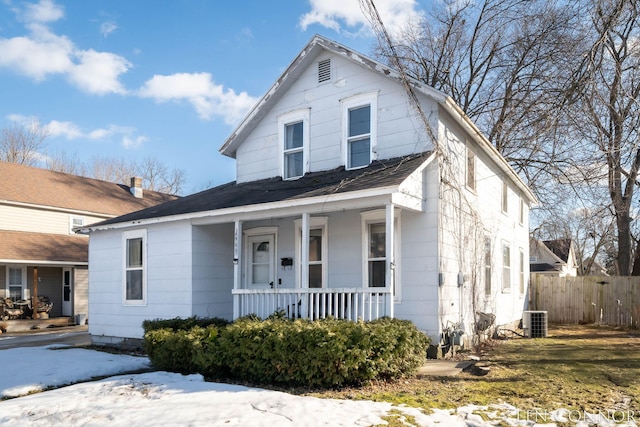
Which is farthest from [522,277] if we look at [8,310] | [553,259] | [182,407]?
[553,259]

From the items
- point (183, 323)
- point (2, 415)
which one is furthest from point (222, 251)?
point (2, 415)

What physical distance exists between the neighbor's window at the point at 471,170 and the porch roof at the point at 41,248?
16103 mm

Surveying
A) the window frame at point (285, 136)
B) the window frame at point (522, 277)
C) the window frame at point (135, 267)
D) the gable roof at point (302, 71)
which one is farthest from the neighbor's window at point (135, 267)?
the window frame at point (522, 277)

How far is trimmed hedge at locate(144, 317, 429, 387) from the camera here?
720 centimetres

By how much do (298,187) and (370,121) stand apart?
2124mm

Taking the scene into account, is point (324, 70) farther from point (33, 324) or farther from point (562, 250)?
point (562, 250)

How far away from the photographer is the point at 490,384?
748cm

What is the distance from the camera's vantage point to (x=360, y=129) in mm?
11094

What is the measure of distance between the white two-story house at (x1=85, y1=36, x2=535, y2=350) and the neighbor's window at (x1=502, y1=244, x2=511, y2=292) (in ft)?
1.75

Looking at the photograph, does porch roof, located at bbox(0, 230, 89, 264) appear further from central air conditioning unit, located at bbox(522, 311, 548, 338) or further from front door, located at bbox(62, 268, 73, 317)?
central air conditioning unit, located at bbox(522, 311, 548, 338)

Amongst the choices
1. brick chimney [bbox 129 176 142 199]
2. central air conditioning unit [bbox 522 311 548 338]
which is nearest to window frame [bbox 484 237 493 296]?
central air conditioning unit [bbox 522 311 548 338]

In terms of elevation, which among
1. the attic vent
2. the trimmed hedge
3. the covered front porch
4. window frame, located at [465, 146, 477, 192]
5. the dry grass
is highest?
the attic vent

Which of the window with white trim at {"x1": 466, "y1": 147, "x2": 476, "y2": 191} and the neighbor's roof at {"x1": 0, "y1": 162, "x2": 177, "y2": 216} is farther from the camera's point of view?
the neighbor's roof at {"x1": 0, "y1": 162, "x2": 177, "y2": 216}

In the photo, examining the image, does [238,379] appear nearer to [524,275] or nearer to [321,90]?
[321,90]
